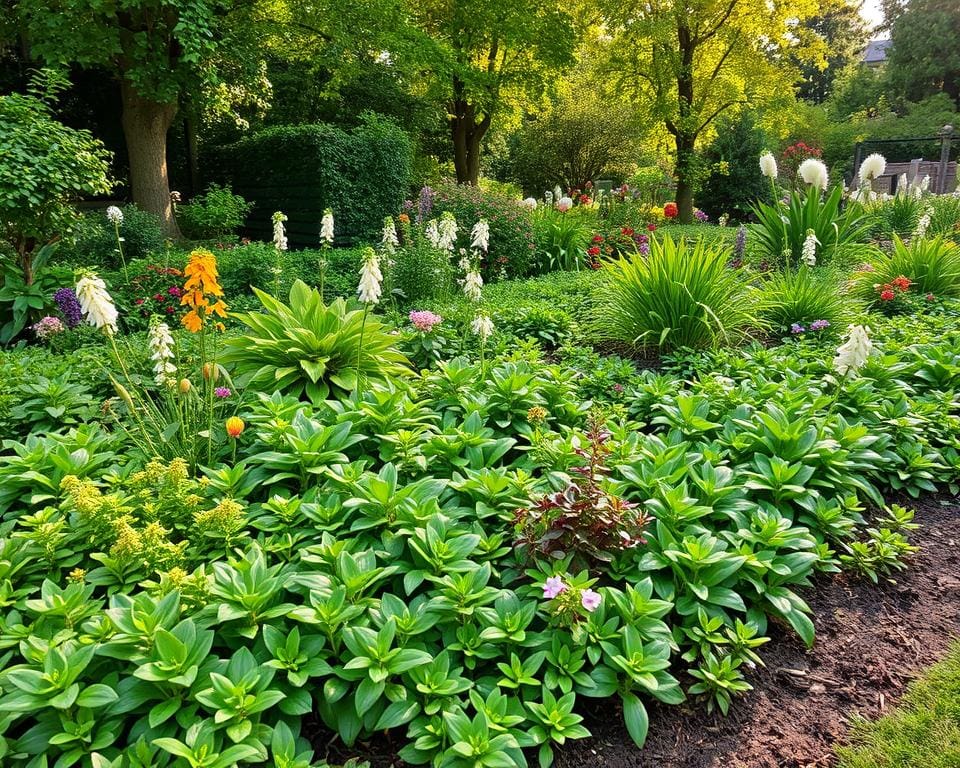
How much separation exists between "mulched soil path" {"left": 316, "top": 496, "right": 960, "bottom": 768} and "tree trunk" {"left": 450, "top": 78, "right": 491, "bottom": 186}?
1589 centimetres

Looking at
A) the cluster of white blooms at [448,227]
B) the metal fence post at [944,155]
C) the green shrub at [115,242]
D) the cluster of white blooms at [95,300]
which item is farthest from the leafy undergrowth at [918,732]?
the metal fence post at [944,155]

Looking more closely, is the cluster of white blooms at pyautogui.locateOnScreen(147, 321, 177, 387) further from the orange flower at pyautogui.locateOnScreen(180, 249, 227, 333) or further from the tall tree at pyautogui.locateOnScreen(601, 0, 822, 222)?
the tall tree at pyautogui.locateOnScreen(601, 0, 822, 222)

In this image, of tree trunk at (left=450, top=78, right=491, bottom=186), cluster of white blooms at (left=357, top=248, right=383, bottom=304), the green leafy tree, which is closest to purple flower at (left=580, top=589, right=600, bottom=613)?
cluster of white blooms at (left=357, top=248, right=383, bottom=304)

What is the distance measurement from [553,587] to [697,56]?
1808cm

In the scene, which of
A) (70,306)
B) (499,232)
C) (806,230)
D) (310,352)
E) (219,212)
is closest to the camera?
(310,352)

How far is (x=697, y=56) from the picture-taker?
16.8 meters

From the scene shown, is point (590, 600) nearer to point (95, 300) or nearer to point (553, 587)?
point (553, 587)

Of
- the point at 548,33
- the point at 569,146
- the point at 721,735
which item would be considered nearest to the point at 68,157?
the point at 721,735

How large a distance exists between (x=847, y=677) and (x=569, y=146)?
72.6 feet

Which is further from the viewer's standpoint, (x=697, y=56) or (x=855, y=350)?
(x=697, y=56)

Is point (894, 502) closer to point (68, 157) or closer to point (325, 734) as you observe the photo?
point (325, 734)

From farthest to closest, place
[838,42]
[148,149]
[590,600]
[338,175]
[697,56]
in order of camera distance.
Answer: [838,42]
[697,56]
[148,149]
[338,175]
[590,600]

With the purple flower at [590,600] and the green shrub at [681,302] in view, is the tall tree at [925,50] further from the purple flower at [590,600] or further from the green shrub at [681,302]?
the purple flower at [590,600]

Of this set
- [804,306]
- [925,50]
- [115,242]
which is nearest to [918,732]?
[804,306]
